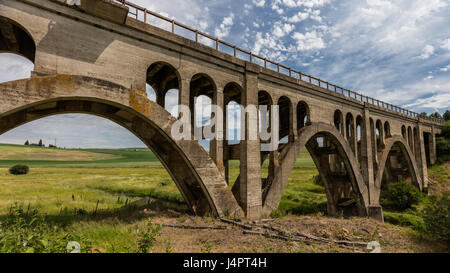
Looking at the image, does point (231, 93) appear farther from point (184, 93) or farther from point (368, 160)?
point (368, 160)

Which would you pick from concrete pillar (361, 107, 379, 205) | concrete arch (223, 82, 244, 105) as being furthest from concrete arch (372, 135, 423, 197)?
concrete arch (223, 82, 244, 105)

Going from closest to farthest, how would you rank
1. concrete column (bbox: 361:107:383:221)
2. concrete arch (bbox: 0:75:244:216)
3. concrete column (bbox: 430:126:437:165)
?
concrete arch (bbox: 0:75:244:216)
concrete column (bbox: 361:107:383:221)
concrete column (bbox: 430:126:437:165)

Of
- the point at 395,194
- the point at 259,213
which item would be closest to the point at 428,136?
the point at 395,194

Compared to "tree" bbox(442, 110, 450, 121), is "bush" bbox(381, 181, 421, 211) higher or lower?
lower

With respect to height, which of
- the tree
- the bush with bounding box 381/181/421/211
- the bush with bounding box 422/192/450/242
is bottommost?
the bush with bounding box 381/181/421/211

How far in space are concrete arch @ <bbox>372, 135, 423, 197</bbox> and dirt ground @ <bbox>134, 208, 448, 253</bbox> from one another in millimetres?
14588

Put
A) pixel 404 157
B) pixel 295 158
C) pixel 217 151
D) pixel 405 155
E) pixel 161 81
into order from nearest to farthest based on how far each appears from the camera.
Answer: pixel 217 151, pixel 161 81, pixel 295 158, pixel 405 155, pixel 404 157

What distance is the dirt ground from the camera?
9016 millimetres

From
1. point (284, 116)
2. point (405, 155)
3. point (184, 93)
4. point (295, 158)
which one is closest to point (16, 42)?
point (184, 93)

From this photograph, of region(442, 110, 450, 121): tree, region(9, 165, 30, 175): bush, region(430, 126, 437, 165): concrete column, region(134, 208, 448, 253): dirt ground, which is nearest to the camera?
region(134, 208, 448, 253): dirt ground

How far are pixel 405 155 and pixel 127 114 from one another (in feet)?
136

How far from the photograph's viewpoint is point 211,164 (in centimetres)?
1309

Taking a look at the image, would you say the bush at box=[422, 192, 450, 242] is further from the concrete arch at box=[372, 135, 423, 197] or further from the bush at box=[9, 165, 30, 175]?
the bush at box=[9, 165, 30, 175]

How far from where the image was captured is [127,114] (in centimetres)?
1307
